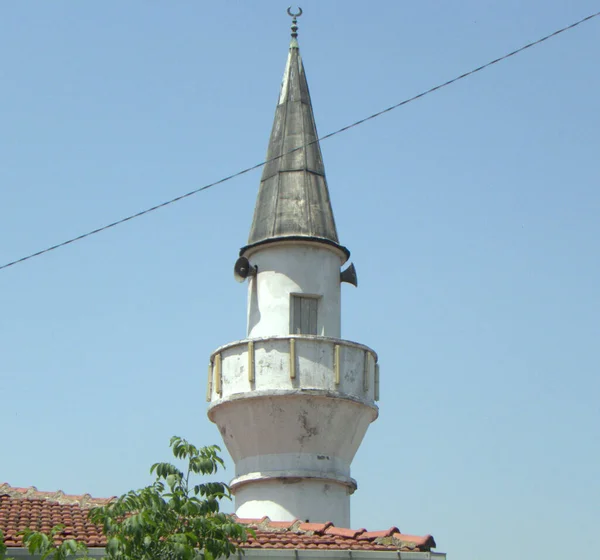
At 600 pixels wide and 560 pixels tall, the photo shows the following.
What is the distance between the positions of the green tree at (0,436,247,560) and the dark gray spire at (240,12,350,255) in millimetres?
8801

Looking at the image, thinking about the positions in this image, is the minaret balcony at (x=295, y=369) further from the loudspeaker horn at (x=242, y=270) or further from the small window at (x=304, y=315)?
the loudspeaker horn at (x=242, y=270)

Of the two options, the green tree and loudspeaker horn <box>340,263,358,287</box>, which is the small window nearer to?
loudspeaker horn <box>340,263,358,287</box>

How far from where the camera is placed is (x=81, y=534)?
1658 cm

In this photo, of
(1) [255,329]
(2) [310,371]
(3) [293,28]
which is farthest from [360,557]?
(3) [293,28]

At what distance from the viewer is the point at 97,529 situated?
16922 millimetres

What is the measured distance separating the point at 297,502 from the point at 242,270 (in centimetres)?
425

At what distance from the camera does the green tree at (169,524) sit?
14.0m

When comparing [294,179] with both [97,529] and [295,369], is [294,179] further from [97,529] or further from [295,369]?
[97,529]

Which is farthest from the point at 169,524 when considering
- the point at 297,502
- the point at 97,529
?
the point at 297,502

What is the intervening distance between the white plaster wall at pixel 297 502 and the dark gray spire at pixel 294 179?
169 inches

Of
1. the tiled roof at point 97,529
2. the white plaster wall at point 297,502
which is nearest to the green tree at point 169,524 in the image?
the tiled roof at point 97,529

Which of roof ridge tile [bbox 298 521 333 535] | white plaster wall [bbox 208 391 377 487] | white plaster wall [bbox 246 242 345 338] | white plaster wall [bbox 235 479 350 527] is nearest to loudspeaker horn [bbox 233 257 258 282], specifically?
white plaster wall [bbox 246 242 345 338]

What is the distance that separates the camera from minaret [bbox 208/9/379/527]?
2173cm

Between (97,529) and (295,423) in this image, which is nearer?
(97,529)
